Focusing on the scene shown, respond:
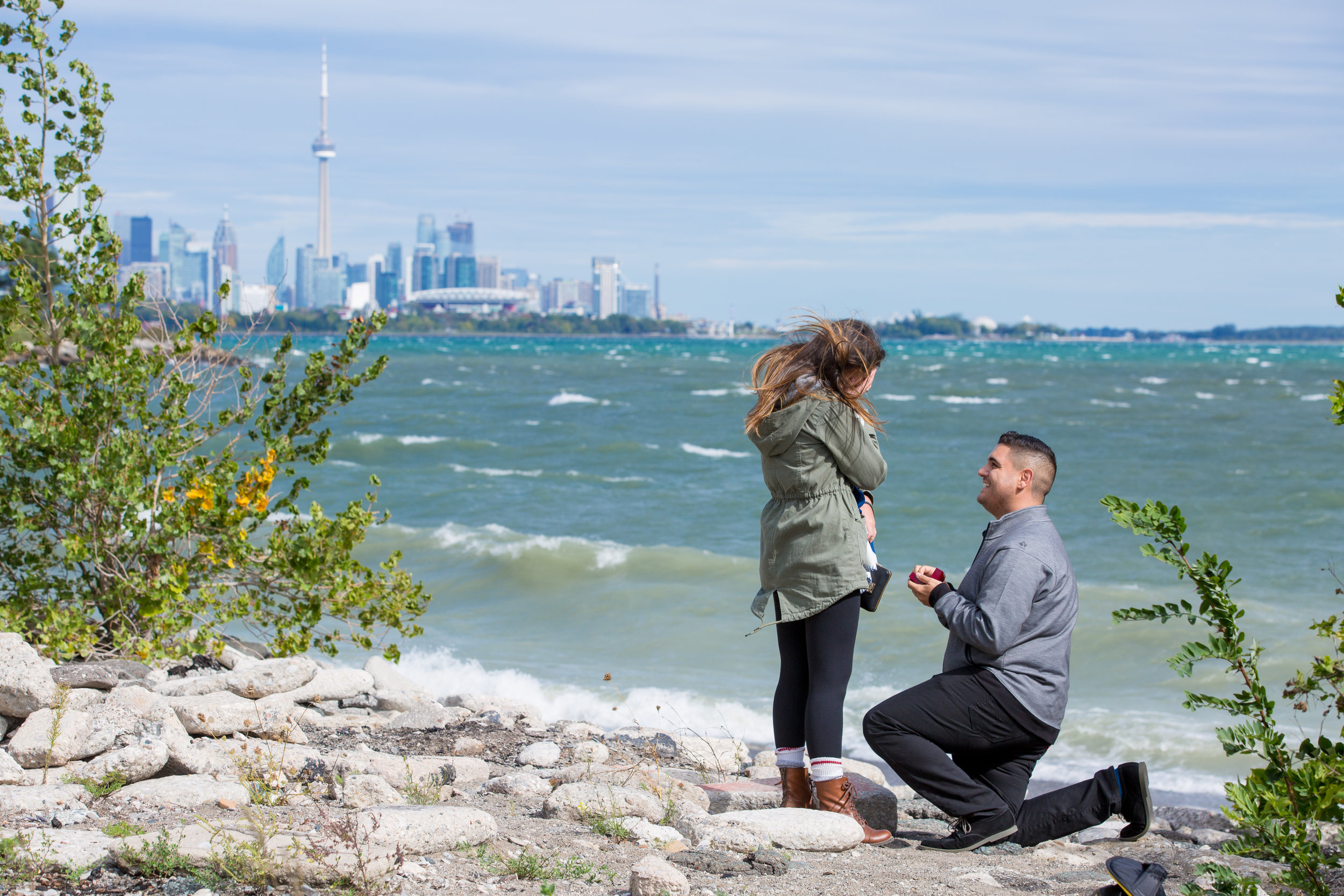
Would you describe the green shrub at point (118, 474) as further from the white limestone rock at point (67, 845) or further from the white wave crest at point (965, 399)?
the white wave crest at point (965, 399)

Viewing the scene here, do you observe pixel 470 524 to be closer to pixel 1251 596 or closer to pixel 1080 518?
pixel 1080 518

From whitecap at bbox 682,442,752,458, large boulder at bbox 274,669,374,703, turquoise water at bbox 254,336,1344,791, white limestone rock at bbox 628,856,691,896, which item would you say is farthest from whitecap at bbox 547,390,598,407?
white limestone rock at bbox 628,856,691,896

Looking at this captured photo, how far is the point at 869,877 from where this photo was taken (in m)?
3.50

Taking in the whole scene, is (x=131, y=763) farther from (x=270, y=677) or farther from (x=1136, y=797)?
(x=1136, y=797)

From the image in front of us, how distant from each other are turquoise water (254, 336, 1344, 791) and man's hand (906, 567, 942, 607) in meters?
3.62

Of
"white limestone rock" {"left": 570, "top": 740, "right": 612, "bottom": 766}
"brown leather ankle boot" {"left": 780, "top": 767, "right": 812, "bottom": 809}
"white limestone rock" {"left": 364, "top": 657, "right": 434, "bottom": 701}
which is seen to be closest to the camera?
"brown leather ankle boot" {"left": 780, "top": 767, "right": 812, "bottom": 809}

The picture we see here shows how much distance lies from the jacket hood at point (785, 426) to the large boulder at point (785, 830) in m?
1.25

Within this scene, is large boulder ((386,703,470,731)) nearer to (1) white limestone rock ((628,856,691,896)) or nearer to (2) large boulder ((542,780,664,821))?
(2) large boulder ((542,780,664,821))

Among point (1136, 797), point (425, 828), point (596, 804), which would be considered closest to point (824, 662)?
point (596, 804)

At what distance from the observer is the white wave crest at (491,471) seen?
22.9 meters

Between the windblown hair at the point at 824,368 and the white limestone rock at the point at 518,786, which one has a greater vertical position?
the windblown hair at the point at 824,368

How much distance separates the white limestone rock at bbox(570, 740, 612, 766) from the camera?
211 inches

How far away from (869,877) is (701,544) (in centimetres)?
1174

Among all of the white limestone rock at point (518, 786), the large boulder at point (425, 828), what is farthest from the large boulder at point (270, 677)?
the large boulder at point (425, 828)
